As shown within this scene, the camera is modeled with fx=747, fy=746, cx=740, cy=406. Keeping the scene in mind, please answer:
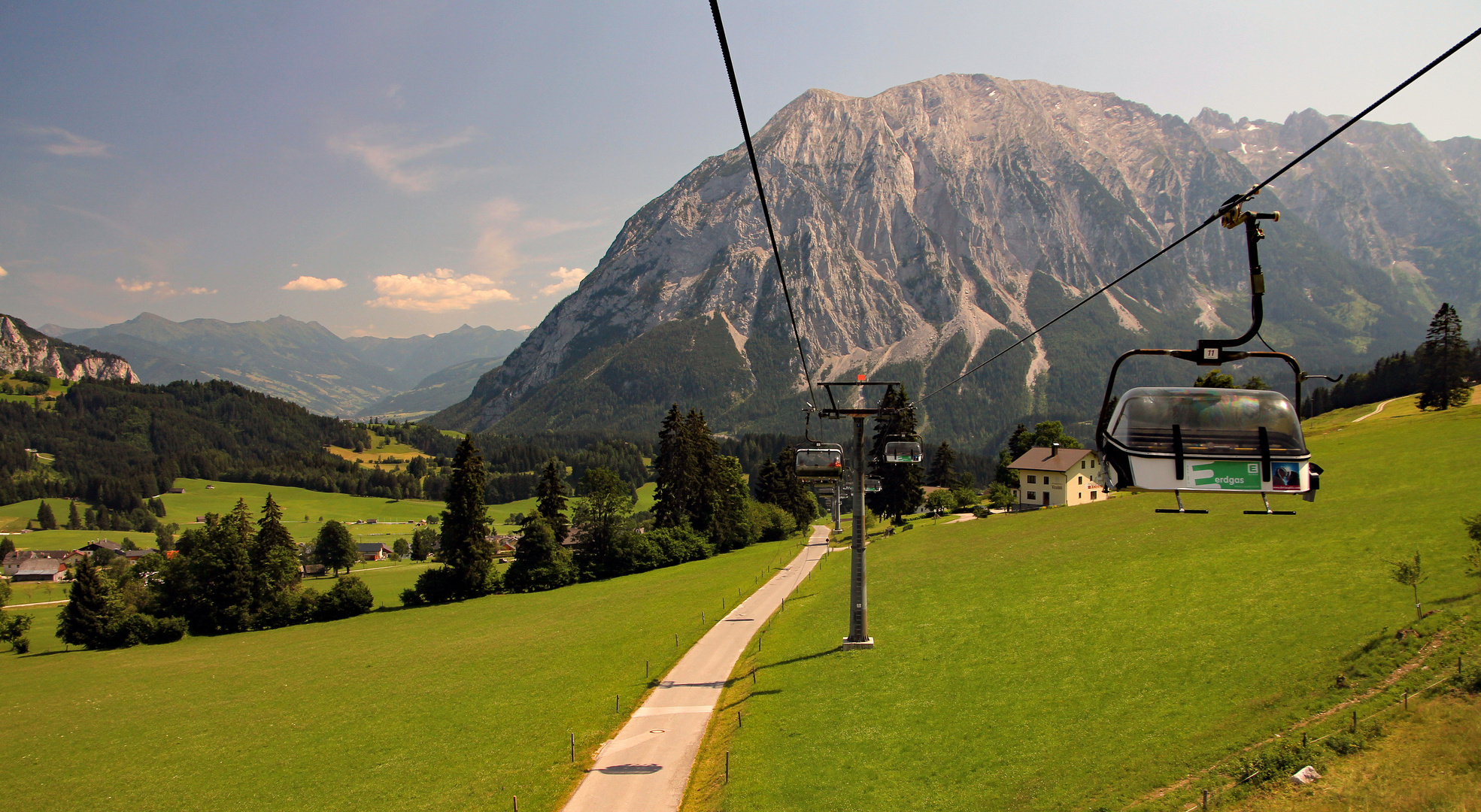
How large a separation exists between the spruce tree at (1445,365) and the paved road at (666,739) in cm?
8470

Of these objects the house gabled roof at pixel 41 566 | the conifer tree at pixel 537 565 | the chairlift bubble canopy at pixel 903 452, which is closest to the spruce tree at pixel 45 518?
the house gabled roof at pixel 41 566

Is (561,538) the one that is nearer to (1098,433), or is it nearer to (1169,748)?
(1169,748)

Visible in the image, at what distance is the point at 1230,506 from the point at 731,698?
1497 inches

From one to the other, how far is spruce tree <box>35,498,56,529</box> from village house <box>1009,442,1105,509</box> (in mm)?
215258

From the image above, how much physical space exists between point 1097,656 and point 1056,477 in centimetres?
6331

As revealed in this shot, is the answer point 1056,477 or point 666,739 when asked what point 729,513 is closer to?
point 1056,477

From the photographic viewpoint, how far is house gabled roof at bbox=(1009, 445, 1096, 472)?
89062 mm

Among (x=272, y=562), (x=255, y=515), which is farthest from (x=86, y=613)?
(x=255, y=515)

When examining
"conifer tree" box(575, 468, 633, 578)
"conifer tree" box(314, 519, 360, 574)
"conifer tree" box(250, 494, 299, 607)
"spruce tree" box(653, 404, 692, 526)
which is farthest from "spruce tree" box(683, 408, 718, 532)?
"conifer tree" box(314, 519, 360, 574)

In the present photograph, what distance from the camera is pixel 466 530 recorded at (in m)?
81.8

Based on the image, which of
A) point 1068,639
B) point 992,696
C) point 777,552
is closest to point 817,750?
point 992,696

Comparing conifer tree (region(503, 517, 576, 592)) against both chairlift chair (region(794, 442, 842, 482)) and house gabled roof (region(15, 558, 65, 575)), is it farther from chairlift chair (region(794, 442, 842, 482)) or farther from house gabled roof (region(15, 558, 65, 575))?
house gabled roof (region(15, 558, 65, 575))

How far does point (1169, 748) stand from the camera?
21938mm

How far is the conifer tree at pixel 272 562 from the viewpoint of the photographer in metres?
74.1
